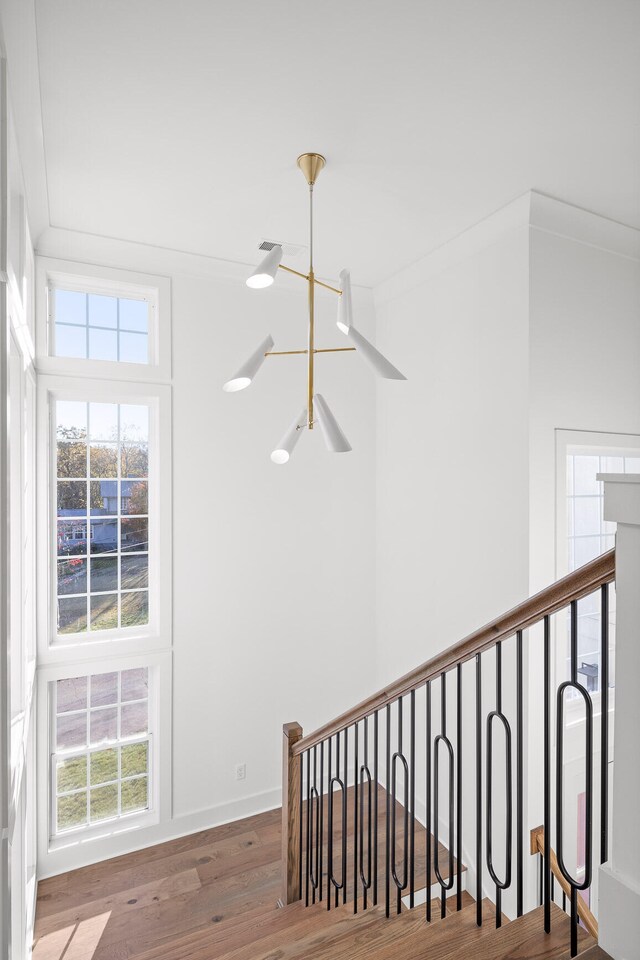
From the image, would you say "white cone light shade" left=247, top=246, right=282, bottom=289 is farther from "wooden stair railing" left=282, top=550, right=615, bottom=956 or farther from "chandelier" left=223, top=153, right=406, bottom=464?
"wooden stair railing" left=282, top=550, right=615, bottom=956

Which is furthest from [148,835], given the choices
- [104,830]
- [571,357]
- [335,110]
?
[335,110]

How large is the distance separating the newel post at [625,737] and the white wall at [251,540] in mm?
2675

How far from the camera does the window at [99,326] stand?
3.26 metres

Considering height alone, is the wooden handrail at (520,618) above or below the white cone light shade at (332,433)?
below

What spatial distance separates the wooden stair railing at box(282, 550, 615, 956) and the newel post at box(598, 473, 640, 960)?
0.12 feet

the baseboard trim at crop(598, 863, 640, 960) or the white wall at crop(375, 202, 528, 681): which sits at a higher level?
the white wall at crop(375, 202, 528, 681)

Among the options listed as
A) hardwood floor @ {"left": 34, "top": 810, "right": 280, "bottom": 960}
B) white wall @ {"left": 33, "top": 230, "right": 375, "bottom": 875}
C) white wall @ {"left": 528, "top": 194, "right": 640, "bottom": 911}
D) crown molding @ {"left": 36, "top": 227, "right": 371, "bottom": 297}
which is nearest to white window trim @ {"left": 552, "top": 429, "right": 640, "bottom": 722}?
white wall @ {"left": 528, "top": 194, "right": 640, "bottom": 911}

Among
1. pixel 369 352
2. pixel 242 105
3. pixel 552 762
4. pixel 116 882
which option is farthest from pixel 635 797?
pixel 116 882

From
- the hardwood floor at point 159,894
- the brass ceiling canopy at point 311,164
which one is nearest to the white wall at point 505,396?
the brass ceiling canopy at point 311,164

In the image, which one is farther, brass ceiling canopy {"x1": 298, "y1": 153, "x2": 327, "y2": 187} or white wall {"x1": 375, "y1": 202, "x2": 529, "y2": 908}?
white wall {"x1": 375, "y1": 202, "x2": 529, "y2": 908}

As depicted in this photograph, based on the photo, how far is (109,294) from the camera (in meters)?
3.40

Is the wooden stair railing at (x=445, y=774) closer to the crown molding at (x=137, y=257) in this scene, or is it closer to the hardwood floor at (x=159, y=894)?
the hardwood floor at (x=159, y=894)

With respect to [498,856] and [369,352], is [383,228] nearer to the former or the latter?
[369,352]

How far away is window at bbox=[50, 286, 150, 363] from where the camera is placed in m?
3.26
